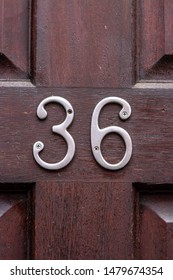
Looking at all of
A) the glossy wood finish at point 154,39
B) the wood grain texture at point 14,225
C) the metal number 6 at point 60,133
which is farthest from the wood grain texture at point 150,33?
the wood grain texture at point 14,225

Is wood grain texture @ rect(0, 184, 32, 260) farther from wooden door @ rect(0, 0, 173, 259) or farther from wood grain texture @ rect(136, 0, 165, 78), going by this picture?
wood grain texture @ rect(136, 0, 165, 78)

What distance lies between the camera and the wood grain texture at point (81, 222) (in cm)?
88

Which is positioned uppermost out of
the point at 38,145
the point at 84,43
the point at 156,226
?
the point at 84,43

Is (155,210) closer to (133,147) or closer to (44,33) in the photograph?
(133,147)

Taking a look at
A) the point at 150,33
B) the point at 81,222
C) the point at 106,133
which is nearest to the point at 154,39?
the point at 150,33

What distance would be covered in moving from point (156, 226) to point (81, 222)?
9 centimetres

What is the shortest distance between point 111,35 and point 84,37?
3cm

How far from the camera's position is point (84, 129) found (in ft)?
2.93

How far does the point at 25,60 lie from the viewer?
2.99 ft

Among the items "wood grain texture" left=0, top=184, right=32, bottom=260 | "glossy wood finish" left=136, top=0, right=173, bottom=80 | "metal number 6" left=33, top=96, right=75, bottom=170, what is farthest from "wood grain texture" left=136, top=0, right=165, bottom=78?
"wood grain texture" left=0, top=184, right=32, bottom=260

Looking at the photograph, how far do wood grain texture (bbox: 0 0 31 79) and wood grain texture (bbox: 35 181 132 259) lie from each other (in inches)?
6.0

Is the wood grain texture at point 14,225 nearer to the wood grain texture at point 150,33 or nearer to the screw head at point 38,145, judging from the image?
the screw head at point 38,145

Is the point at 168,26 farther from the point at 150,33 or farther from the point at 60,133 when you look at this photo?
the point at 60,133

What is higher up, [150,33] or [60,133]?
[150,33]
